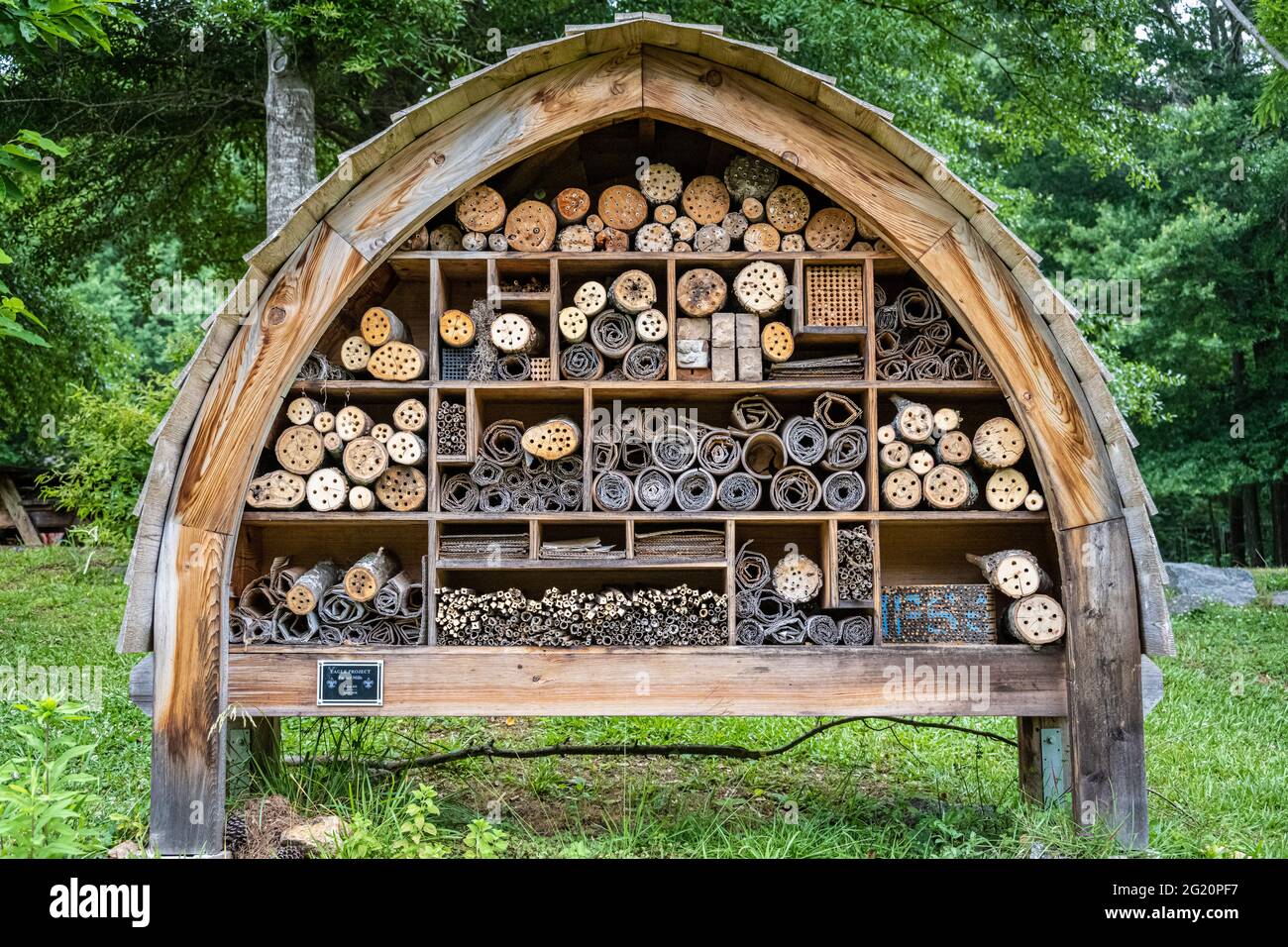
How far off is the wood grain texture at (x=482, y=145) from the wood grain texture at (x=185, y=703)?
5.36ft

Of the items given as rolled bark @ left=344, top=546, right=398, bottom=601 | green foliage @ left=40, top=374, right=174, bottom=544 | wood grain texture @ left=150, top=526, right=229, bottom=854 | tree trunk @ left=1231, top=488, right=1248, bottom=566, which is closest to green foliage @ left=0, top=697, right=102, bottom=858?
wood grain texture @ left=150, top=526, right=229, bottom=854

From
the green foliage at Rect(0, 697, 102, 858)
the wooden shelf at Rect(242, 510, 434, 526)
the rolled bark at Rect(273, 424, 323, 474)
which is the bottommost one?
the green foliage at Rect(0, 697, 102, 858)

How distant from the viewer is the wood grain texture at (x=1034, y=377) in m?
4.68

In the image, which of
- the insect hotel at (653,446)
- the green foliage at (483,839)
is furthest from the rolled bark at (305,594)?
the green foliage at (483,839)

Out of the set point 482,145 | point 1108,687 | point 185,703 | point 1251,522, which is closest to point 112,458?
point 185,703

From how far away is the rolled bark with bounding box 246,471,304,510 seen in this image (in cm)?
491

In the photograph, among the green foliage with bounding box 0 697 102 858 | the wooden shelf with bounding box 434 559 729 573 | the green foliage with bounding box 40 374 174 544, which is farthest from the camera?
the green foliage with bounding box 40 374 174 544

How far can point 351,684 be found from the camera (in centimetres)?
473

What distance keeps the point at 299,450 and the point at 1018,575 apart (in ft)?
11.5

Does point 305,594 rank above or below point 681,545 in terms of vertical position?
below

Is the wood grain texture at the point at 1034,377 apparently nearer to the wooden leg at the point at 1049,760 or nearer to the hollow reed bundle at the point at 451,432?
the wooden leg at the point at 1049,760

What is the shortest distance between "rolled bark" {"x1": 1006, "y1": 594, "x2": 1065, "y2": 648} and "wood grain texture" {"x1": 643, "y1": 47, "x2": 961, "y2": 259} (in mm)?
1728

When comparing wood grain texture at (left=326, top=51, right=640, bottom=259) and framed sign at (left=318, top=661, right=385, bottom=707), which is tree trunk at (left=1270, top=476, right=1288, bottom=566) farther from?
framed sign at (left=318, top=661, right=385, bottom=707)

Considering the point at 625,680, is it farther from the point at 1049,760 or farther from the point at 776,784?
the point at 776,784
